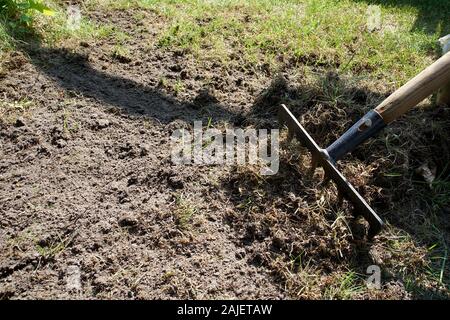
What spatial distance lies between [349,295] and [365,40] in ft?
8.40

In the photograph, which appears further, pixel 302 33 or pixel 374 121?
pixel 302 33

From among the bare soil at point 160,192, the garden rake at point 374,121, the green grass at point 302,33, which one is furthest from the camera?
the green grass at point 302,33

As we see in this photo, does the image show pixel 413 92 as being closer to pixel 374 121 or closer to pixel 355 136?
pixel 374 121

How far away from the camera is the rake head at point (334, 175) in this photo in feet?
7.15

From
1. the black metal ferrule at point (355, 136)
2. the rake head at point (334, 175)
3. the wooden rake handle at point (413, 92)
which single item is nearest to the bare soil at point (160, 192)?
the rake head at point (334, 175)

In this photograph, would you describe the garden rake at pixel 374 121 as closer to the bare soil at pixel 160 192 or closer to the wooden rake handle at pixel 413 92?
the wooden rake handle at pixel 413 92

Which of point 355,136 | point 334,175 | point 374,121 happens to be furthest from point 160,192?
point 374,121

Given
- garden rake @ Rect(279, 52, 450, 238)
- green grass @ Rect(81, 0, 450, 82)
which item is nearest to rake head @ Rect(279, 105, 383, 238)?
garden rake @ Rect(279, 52, 450, 238)

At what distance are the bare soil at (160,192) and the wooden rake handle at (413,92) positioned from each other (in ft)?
1.24

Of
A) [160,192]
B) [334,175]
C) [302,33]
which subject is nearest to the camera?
[334,175]

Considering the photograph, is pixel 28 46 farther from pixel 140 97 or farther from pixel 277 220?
pixel 277 220

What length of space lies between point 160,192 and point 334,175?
1.03m

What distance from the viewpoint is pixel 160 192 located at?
8.30 ft

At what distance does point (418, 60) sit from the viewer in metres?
3.60
